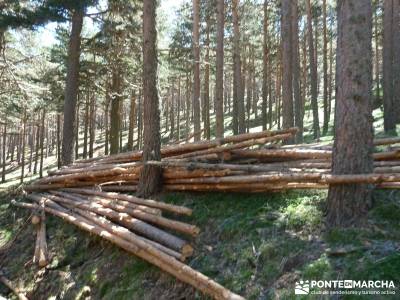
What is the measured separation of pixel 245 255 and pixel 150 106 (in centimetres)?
400

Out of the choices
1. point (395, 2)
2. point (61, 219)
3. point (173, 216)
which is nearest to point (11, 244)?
point (61, 219)

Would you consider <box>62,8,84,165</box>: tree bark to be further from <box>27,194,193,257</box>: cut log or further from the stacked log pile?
<box>27,194,193,257</box>: cut log

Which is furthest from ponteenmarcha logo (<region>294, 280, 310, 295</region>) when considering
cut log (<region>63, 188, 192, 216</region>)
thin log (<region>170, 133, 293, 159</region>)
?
thin log (<region>170, 133, 293, 159</region>)

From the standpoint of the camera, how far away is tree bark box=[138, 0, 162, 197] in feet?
26.7

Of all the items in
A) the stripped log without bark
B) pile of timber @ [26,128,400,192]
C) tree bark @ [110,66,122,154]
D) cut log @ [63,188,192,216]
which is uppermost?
tree bark @ [110,66,122,154]

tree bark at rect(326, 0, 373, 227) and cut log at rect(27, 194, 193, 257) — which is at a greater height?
tree bark at rect(326, 0, 373, 227)

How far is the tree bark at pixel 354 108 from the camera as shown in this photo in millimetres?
5238

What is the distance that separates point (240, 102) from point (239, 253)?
14.6 m

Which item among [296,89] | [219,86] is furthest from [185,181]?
[296,89]

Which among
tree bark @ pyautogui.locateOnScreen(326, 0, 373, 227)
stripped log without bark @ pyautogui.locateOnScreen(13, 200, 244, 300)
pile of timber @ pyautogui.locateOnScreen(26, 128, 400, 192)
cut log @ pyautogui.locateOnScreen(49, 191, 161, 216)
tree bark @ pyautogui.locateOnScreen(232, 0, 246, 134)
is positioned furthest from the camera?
tree bark @ pyautogui.locateOnScreen(232, 0, 246, 134)

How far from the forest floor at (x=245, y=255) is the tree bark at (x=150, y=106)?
1.42ft

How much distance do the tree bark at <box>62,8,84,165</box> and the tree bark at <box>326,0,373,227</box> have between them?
10.8 meters

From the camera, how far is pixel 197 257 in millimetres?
6027

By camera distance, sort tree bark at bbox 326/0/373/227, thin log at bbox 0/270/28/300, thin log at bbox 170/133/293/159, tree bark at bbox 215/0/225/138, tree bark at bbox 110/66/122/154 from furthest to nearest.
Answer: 1. tree bark at bbox 110/66/122/154
2. tree bark at bbox 215/0/225/138
3. thin log at bbox 170/133/293/159
4. thin log at bbox 0/270/28/300
5. tree bark at bbox 326/0/373/227
